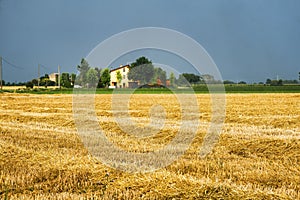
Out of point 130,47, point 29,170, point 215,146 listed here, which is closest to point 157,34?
point 130,47

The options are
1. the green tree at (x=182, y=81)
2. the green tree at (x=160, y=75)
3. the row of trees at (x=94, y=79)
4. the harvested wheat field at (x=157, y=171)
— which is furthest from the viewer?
the row of trees at (x=94, y=79)

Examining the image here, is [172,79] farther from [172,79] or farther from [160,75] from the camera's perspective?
[160,75]

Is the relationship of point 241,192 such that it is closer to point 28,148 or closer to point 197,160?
point 197,160

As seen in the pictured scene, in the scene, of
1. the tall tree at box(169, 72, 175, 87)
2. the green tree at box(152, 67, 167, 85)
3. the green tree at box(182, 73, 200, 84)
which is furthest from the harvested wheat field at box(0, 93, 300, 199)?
the green tree at box(152, 67, 167, 85)

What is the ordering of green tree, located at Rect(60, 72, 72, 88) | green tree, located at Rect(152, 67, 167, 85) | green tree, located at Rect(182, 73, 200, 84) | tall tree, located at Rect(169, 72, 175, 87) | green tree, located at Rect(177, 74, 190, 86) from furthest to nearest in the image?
green tree, located at Rect(60, 72, 72, 88), green tree, located at Rect(152, 67, 167, 85), tall tree, located at Rect(169, 72, 175, 87), green tree, located at Rect(182, 73, 200, 84), green tree, located at Rect(177, 74, 190, 86)

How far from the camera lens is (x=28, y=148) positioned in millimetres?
→ 7340

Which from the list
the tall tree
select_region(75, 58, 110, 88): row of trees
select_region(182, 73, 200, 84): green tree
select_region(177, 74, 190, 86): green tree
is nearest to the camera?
select_region(177, 74, 190, 86): green tree

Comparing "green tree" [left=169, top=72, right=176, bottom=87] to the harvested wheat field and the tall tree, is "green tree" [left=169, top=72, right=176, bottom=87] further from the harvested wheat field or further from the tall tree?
the harvested wheat field

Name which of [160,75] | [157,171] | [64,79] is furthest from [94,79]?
[64,79]

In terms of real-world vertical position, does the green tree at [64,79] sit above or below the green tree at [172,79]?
above

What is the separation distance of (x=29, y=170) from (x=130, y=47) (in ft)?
18.0

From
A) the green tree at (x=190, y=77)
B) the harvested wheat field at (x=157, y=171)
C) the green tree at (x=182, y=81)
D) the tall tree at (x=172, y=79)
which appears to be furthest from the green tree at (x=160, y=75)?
the harvested wheat field at (x=157, y=171)

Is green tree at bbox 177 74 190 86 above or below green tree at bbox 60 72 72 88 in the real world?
below

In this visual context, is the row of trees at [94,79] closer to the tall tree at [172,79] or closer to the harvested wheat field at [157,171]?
the tall tree at [172,79]
